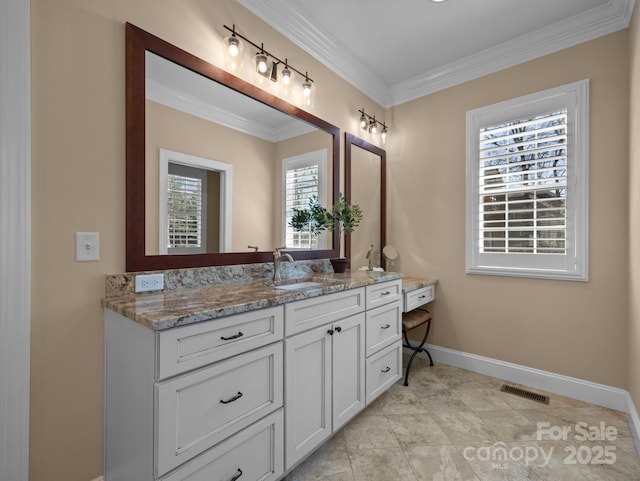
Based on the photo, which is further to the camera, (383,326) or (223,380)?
(383,326)

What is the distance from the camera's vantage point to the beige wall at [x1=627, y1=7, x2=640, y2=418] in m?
1.88

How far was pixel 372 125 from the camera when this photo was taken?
3215 mm

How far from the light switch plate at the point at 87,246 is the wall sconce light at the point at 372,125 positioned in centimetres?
253

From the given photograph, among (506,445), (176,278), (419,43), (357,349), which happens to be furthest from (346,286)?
(419,43)

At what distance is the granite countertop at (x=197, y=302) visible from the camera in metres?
1.09

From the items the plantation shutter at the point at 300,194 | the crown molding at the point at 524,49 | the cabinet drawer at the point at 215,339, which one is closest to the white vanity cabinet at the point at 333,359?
the cabinet drawer at the point at 215,339

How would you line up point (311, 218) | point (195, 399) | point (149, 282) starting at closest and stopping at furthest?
point (195, 399) → point (149, 282) → point (311, 218)

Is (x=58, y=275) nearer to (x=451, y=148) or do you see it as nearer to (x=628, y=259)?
(x=451, y=148)

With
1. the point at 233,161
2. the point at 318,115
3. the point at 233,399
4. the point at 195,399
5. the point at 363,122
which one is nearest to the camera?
the point at 195,399

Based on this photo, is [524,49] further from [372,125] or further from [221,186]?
[221,186]

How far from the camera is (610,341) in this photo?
2.25m

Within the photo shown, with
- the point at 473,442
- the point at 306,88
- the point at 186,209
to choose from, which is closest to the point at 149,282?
the point at 186,209

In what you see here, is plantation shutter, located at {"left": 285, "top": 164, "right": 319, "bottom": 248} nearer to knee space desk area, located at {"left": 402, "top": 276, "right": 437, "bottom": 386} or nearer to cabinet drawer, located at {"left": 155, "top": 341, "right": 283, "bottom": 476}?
knee space desk area, located at {"left": 402, "top": 276, "right": 437, "bottom": 386}

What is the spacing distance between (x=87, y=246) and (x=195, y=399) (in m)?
0.84
